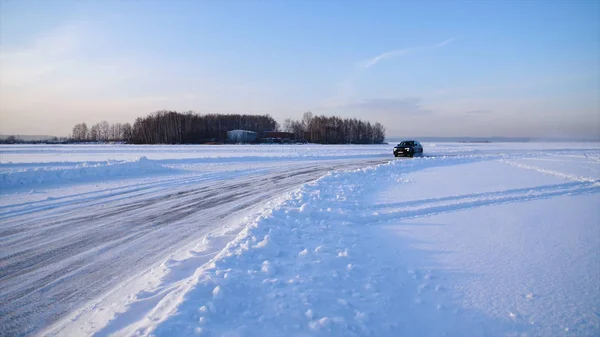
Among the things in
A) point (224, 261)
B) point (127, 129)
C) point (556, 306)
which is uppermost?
point (127, 129)

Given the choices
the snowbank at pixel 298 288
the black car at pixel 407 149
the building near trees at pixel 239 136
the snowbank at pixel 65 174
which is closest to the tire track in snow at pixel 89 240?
the snowbank at pixel 298 288

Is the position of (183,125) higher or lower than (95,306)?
higher

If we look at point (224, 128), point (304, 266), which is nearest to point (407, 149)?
point (304, 266)

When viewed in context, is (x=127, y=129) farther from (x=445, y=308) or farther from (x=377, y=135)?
(x=445, y=308)

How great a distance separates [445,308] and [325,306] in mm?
1456

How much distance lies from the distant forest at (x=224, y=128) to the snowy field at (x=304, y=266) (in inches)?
3098

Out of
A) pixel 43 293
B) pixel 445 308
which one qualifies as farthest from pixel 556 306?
pixel 43 293

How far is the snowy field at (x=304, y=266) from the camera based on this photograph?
323cm

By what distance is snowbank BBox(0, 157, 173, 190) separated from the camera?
12.1 m

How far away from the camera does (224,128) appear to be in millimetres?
102312

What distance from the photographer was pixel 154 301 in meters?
3.60

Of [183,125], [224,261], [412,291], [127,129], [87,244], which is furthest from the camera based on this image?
[127,129]

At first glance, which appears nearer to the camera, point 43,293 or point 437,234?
point 43,293

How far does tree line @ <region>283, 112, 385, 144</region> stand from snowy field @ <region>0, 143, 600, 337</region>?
276 ft
